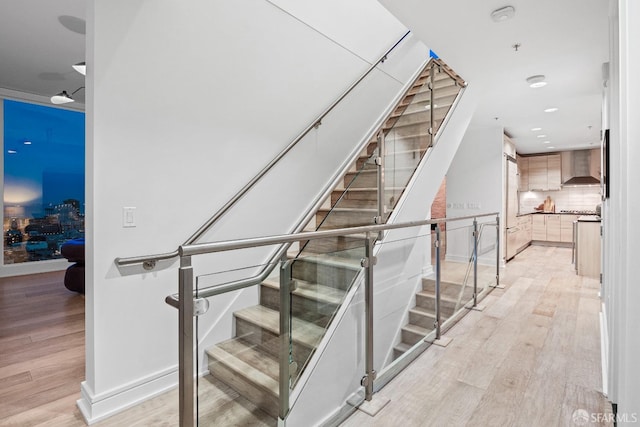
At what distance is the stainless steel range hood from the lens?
8.42 m

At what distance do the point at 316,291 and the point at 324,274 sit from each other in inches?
4.0

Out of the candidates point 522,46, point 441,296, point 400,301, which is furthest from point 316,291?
point 522,46

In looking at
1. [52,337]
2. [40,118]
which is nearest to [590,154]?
[52,337]

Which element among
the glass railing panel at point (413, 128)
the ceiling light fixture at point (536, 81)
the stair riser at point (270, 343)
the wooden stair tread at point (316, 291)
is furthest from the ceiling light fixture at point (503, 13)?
the stair riser at point (270, 343)

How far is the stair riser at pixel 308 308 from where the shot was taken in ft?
5.34

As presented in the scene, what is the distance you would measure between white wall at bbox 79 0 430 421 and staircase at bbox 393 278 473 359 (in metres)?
1.58

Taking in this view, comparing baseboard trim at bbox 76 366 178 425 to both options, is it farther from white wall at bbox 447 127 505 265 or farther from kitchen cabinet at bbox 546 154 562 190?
kitchen cabinet at bbox 546 154 562 190

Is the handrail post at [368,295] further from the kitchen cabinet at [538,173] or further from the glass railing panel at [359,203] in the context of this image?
the kitchen cabinet at [538,173]

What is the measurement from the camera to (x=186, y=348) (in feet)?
3.76

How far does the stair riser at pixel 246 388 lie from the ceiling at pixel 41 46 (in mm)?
3521

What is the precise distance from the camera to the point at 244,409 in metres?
1.54

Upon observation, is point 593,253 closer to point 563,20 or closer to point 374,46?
point 563,20

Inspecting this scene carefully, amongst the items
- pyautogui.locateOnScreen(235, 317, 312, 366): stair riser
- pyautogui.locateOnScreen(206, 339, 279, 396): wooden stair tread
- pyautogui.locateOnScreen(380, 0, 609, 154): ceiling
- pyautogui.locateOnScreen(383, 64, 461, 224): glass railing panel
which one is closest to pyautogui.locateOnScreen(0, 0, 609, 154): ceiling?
pyautogui.locateOnScreen(380, 0, 609, 154): ceiling

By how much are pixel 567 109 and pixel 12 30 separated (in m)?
7.09
